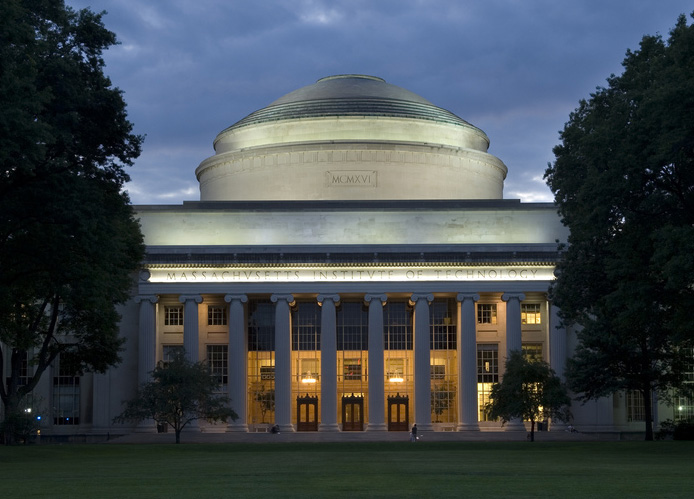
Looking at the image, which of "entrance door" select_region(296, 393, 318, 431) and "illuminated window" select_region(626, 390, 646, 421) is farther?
"illuminated window" select_region(626, 390, 646, 421)

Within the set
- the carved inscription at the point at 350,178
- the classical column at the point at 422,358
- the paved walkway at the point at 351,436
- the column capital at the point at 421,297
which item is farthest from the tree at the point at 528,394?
the carved inscription at the point at 350,178

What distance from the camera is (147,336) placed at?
80.3 m

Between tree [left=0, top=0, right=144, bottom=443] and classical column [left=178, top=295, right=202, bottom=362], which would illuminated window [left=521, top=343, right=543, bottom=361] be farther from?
tree [left=0, top=0, right=144, bottom=443]

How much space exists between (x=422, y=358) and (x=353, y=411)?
6456 mm

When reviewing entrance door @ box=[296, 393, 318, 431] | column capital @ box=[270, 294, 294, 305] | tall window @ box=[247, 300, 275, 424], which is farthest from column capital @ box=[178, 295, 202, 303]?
entrance door @ box=[296, 393, 318, 431]

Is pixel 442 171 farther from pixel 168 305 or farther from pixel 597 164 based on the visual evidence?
pixel 597 164

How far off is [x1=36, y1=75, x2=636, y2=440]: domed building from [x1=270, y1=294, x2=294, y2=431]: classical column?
0.31 ft

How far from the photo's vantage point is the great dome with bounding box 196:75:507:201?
8944 cm

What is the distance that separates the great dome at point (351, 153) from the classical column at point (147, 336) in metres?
14.0

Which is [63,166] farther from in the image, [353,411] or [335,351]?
[353,411]

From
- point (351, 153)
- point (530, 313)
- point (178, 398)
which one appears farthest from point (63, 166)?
point (351, 153)

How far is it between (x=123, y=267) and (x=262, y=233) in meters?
32.2

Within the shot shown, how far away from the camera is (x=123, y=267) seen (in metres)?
51.8

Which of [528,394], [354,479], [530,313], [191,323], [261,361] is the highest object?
[530,313]
